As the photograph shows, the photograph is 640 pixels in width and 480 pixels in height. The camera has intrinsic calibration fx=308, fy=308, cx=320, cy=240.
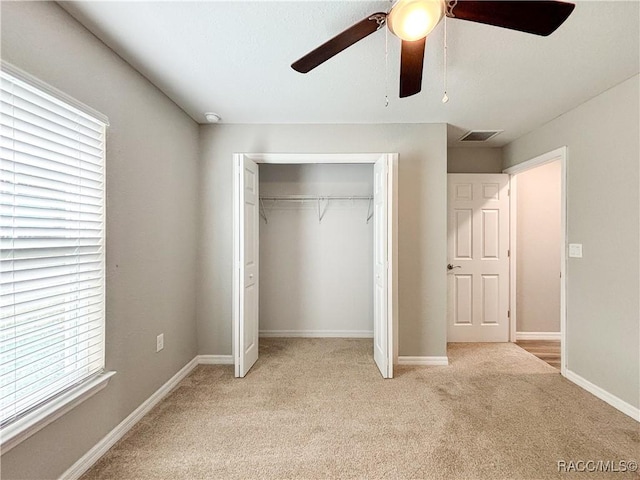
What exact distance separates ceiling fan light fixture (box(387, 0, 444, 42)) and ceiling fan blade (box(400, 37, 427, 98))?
92 millimetres

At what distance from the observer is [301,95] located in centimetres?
248

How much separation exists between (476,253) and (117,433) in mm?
3804

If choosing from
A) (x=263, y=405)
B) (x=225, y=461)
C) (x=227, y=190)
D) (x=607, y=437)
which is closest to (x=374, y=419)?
(x=263, y=405)

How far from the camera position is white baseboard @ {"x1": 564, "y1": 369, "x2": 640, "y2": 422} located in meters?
2.16

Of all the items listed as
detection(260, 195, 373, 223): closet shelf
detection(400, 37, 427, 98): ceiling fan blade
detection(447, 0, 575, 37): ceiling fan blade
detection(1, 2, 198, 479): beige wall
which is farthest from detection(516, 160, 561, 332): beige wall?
detection(1, 2, 198, 479): beige wall

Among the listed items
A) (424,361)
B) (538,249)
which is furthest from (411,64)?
(538,249)

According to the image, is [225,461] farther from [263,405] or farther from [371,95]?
[371,95]

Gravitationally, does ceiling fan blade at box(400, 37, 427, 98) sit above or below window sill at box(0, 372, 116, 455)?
above

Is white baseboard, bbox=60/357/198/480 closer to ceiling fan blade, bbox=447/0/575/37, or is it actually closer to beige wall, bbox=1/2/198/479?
beige wall, bbox=1/2/198/479

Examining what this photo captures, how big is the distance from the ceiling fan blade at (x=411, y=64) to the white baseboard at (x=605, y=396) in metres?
2.67

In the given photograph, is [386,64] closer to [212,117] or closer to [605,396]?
[212,117]

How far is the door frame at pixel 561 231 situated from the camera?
2822 mm

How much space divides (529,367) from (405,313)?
4.28 ft

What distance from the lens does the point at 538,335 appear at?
3.86m
